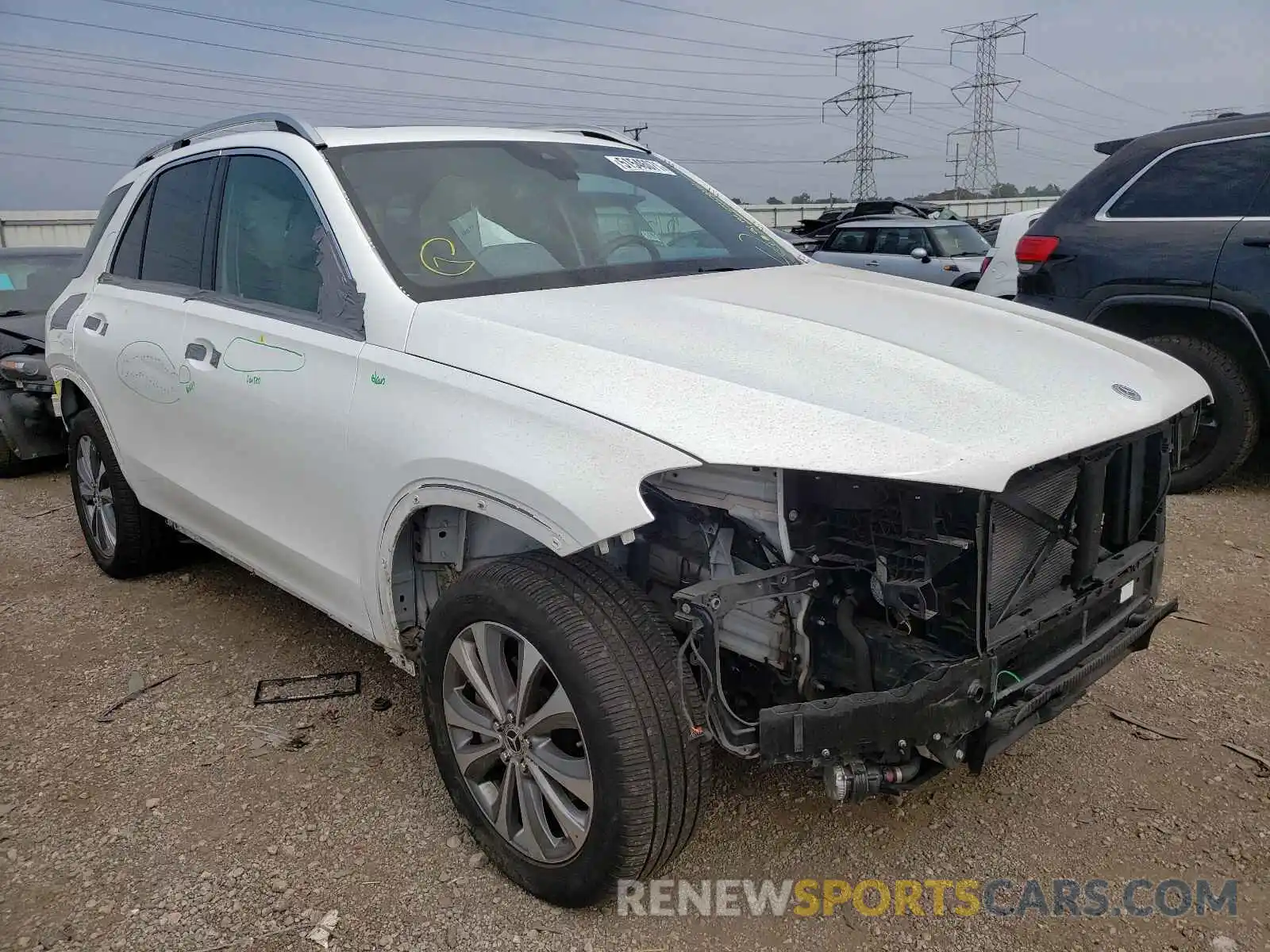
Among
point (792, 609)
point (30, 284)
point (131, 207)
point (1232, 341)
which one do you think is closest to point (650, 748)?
point (792, 609)

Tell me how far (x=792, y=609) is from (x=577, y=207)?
1.74 meters

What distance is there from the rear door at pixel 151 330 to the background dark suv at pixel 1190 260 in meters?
4.56

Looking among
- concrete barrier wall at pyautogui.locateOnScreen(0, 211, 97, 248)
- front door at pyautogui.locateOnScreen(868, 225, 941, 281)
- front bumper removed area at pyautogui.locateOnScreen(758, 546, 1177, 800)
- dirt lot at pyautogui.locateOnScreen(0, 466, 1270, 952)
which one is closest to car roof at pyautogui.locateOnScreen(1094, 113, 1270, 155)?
dirt lot at pyautogui.locateOnScreen(0, 466, 1270, 952)

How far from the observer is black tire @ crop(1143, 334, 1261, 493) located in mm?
5293

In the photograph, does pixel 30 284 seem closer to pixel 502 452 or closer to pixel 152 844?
pixel 152 844

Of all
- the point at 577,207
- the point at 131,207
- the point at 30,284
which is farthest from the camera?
the point at 30,284

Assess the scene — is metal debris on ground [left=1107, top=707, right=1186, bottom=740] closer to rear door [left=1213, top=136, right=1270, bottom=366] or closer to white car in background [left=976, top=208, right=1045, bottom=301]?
rear door [left=1213, top=136, right=1270, bottom=366]

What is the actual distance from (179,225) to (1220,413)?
5.26 m

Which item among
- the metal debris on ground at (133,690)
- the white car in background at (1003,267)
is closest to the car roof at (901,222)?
the white car in background at (1003,267)

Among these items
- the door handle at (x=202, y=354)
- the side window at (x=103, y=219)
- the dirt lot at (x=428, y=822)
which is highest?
the side window at (x=103, y=219)

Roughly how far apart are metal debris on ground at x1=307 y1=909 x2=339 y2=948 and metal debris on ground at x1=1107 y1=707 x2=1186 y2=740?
249 centimetres

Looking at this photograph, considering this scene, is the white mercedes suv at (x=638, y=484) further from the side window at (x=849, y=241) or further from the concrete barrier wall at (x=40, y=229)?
the concrete barrier wall at (x=40, y=229)

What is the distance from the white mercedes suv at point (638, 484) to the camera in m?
2.09

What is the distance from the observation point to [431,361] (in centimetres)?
253
